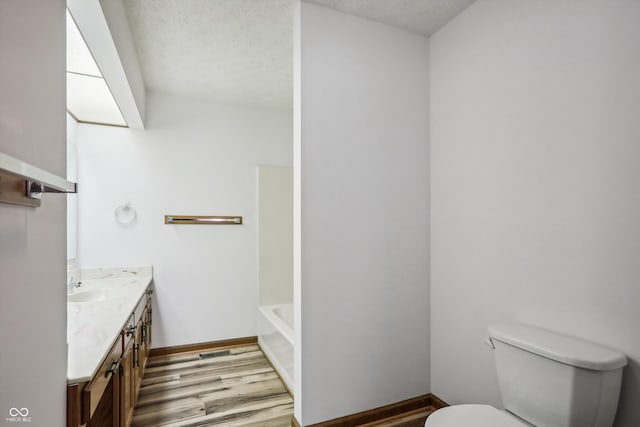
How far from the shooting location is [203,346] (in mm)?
3352

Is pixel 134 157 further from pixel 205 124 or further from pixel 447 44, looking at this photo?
pixel 447 44

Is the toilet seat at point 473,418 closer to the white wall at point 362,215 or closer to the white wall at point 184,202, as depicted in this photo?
the white wall at point 362,215

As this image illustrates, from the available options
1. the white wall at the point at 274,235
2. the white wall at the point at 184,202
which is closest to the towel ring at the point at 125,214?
the white wall at the point at 184,202

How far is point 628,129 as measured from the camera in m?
1.29

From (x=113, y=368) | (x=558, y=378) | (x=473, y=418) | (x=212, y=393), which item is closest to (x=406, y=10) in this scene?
(x=558, y=378)

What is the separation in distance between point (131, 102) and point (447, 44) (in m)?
2.30

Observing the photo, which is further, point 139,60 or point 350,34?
point 139,60

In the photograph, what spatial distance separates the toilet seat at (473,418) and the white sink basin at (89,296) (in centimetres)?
237

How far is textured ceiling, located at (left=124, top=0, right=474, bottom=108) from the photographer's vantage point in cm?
198

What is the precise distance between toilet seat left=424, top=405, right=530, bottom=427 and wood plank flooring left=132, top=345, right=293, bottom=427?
1.14m

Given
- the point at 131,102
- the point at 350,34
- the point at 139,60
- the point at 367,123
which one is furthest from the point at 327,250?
the point at 139,60

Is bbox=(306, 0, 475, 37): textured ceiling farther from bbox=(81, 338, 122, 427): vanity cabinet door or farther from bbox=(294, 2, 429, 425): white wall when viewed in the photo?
bbox=(81, 338, 122, 427): vanity cabinet door

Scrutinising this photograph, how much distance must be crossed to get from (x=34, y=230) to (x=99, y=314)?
1155mm

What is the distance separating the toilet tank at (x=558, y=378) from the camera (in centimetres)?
123
